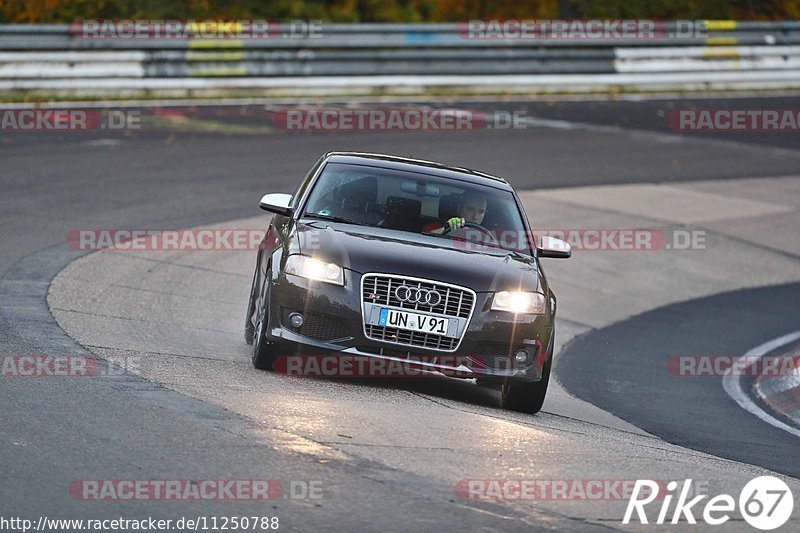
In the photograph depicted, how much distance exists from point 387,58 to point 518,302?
56.3 ft

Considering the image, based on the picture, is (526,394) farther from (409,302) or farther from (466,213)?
(466,213)

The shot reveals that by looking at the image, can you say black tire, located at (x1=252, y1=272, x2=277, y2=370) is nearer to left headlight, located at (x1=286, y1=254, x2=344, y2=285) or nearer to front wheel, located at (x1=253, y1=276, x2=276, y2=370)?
front wheel, located at (x1=253, y1=276, x2=276, y2=370)

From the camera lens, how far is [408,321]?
29.4 ft

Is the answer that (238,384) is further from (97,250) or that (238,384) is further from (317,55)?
(317,55)

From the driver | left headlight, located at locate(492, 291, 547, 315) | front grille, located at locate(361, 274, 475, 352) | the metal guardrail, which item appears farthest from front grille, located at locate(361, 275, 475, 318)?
the metal guardrail

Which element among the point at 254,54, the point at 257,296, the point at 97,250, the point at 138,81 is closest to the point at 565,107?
the point at 254,54

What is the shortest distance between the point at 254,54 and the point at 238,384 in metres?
16.8

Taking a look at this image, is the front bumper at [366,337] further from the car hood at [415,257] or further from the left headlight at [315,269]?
the car hood at [415,257]

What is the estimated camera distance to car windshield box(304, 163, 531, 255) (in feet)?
33.0

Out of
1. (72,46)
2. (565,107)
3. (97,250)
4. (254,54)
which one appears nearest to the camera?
(97,250)

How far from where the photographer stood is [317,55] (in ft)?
82.2

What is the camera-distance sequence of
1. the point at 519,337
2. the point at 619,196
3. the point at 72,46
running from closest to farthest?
the point at 519,337 → the point at 619,196 → the point at 72,46

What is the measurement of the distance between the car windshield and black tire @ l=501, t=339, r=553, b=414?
111 centimetres

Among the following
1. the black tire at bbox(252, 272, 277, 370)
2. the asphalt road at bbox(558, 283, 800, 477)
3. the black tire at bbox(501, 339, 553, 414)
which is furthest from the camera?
the asphalt road at bbox(558, 283, 800, 477)
